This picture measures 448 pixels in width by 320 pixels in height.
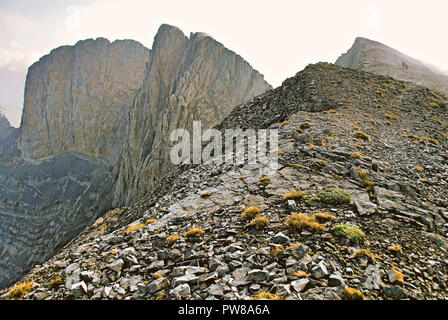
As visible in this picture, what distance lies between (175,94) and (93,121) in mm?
57191

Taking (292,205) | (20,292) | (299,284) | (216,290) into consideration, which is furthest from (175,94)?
(299,284)

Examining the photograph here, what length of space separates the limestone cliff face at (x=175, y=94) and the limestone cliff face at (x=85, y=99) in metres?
29.8

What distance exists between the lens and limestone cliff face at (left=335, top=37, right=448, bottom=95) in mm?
42125

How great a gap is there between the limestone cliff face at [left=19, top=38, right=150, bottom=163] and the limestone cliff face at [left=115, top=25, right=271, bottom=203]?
29779 millimetres

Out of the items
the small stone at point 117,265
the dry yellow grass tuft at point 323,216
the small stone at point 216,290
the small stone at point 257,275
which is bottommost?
the small stone at point 117,265

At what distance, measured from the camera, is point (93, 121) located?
102250 millimetres

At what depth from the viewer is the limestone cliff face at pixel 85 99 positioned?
102375 mm

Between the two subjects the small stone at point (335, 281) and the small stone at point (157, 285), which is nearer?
the small stone at point (335, 281)

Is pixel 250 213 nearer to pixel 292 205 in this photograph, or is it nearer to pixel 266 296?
pixel 292 205

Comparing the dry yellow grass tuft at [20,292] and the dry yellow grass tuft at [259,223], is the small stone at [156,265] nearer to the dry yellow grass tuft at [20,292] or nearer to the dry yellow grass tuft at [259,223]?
the dry yellow grass tuft at [259,223]

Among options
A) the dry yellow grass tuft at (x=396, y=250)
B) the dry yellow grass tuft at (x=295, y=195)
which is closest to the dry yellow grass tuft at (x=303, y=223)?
the dry yellow grass tuft at (x=295, y=195)

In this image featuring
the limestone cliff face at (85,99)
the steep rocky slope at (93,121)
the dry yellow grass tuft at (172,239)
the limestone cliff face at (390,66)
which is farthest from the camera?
the limestone cliff face at (85,99)

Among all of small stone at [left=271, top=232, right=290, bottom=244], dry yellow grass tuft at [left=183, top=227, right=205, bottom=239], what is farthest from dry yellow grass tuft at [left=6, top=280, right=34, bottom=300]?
small stone at [left=271, top=232, right=290, bottom=244]

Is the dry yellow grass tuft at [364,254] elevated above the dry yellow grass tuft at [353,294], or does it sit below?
above
